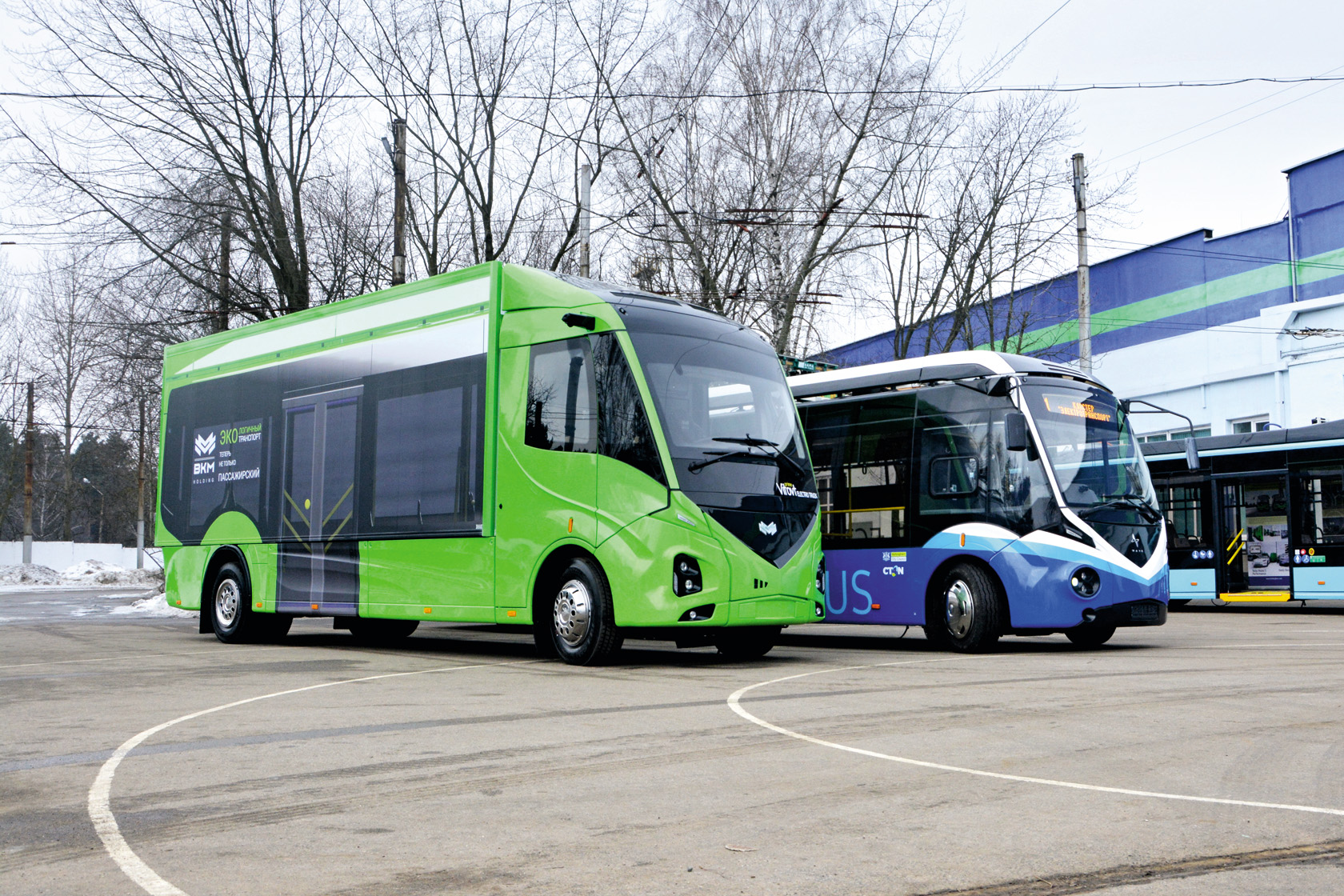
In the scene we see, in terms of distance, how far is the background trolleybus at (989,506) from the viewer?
45.0ft

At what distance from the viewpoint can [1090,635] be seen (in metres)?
15.2

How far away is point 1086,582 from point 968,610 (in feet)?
4.16

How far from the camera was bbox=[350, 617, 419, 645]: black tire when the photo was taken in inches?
677

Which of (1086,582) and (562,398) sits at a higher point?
(562,398)

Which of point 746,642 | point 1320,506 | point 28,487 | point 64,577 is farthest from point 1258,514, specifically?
point 28,487

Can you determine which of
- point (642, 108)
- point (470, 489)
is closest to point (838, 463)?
point (470, 489)

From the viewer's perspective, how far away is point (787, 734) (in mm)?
7520

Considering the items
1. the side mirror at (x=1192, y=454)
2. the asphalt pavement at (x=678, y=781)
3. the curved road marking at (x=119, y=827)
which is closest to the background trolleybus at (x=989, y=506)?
the side mirror at (x=1192, y=454)

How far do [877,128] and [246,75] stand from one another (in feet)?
41.2

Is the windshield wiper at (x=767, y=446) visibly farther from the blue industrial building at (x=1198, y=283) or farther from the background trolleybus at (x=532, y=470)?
the blue industrial building at (x=1198, y=283)

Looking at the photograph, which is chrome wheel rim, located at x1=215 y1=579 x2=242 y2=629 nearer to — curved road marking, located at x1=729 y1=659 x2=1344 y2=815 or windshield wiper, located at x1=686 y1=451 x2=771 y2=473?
windshield wiper, located at x1=686 y1=451 x2=771 y2=473

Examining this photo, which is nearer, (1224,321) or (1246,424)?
(1246,424)

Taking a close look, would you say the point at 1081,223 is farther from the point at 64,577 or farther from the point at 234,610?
the point at 64,577

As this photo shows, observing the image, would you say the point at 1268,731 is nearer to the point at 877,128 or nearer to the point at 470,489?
the point at 470,489
